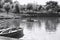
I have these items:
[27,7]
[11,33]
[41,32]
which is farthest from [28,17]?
[11,33]

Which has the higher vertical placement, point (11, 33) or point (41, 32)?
point (11, 33)

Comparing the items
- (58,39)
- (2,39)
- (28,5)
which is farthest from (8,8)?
(2,39)

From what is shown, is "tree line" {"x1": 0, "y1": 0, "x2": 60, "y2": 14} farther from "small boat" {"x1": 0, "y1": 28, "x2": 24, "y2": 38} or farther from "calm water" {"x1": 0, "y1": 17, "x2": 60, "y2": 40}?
"small boat" {"x1": 0, "y1": 28, "x2": 24, "y2": 38}

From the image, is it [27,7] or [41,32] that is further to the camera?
[27,7]

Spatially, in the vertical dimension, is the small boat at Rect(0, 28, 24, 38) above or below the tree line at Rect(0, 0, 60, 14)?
above

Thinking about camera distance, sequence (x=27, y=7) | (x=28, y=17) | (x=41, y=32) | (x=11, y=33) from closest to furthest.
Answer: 1. (x=11, y=33)
2. (x=41, y=32)
3. (x=28, y=17)
4. (x=27, y=7)

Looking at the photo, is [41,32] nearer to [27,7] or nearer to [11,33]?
[11,33]

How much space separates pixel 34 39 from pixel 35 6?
58.9 meters

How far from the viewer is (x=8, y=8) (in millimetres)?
58812

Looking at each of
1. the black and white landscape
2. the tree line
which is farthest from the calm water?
the tree line

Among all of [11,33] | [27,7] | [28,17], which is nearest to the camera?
[11,33]

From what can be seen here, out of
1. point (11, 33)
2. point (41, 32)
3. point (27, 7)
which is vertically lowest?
point (27, 7)

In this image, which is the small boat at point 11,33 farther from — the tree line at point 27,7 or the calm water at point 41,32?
the tree line at point 27,7

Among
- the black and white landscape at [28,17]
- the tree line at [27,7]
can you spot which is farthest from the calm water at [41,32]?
the tree line at [27,7]
